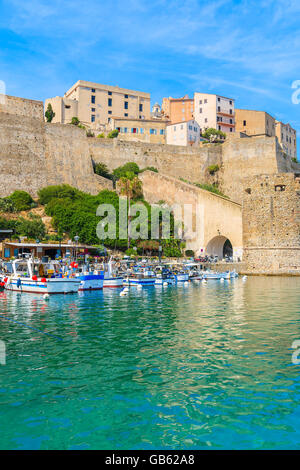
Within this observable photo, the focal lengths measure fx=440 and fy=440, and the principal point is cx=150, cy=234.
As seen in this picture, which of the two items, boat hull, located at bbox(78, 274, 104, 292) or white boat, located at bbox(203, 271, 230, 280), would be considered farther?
white boat, located at bbox(203, 271, 230, 280)

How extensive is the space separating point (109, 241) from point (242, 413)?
29.2 m

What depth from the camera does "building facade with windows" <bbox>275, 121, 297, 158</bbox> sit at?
6250 cm

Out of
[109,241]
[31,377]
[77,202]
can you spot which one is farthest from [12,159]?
[31,377]

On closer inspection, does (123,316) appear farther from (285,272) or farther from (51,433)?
(285,272)

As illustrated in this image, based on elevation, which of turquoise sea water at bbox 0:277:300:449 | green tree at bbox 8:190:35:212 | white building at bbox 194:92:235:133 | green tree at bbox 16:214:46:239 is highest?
white building at bbox 194:92:235:133

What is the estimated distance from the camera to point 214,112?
57.0 meters

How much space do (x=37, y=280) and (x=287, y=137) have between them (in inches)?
2130

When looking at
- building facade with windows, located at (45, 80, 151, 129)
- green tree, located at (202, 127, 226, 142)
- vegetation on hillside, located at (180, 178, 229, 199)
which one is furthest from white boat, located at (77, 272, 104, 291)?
building facade with windows, located at (45, 80, 151, 129)

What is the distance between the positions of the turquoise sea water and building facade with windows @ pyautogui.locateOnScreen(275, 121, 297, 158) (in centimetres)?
5449

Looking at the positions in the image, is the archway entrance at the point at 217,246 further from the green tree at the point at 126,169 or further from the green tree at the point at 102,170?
the green tree at the point at 102,170

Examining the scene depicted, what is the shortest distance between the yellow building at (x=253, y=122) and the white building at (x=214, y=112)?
0.91m

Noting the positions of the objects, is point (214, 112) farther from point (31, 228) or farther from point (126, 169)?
point (31, 228)

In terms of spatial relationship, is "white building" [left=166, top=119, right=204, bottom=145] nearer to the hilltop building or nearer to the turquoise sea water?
the hilltop building

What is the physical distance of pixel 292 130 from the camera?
67250 mm
